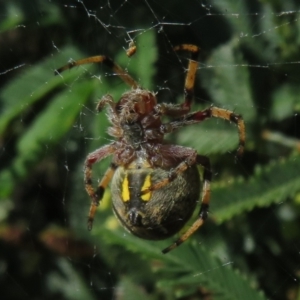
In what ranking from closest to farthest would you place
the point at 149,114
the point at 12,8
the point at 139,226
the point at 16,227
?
1. the point at 139,226
2. the point at 149,114
3. the point at 12,8
4. the point at 16,227

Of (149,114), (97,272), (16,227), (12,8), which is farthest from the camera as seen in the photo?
(16,227)

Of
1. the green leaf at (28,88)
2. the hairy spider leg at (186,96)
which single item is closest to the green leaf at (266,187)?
the hairy spider leg at (186,96)

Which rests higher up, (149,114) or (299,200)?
(149,114)

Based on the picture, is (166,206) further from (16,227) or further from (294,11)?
(16,227)

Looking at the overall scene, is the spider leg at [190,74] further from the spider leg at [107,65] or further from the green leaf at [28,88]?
the green leaf at [28,88]

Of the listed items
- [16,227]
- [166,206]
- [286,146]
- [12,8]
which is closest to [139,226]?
[166,206]

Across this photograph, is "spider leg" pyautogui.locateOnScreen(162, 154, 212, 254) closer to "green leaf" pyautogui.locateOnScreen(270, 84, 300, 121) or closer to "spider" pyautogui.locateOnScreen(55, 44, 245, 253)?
"spider" pyautogui.locateOnScreen(55, 44, 245, 253)

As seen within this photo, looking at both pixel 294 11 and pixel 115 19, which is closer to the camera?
pixel 294 11

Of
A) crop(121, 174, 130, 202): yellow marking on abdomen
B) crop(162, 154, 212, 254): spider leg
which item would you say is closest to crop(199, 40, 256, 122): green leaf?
crop(162, 154, 212, 254): spider leg
